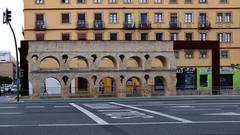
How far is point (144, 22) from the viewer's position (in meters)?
65.4

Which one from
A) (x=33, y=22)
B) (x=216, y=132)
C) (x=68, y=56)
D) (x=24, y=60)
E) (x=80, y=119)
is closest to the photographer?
(x=216, y=132)

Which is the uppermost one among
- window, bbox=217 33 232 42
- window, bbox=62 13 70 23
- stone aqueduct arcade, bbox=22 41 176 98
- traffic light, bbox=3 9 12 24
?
window, bbox=62 13 70 23

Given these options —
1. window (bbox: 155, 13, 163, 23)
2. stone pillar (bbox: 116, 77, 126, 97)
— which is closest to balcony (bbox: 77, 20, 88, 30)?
window (bbox: 155, 13, 163, 23)

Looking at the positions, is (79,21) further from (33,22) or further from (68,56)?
(68,56)

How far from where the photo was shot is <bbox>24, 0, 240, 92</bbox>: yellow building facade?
64.2 m

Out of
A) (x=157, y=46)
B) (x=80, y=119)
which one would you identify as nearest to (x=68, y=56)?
(x=157, y=46)

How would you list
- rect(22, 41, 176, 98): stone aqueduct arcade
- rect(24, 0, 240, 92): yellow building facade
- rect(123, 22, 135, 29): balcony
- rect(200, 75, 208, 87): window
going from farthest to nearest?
rect(123, 22, 135, 29): balcony → rect(200, 75, 208, 87): window → rect(24, 0, 240, 92): yellow building facade → rect(22, 41, 176, 98): stone aqueduct arcade

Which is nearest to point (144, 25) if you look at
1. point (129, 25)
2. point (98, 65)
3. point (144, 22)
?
point (144, 22)

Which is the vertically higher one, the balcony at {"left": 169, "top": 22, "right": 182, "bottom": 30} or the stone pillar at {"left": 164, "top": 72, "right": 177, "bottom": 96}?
the balcony at {"left": 169, "top": 22, "right": 182, "bottom": 30}

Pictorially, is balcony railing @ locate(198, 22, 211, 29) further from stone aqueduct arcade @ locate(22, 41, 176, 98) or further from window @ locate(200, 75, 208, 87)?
stone aqueduct arcade @ locate(22, 41, 176, 98)

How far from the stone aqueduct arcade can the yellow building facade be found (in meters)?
15.7

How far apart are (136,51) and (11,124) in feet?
103

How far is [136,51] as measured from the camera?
161ft

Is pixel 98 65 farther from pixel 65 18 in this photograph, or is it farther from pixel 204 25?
pixel 204 25
